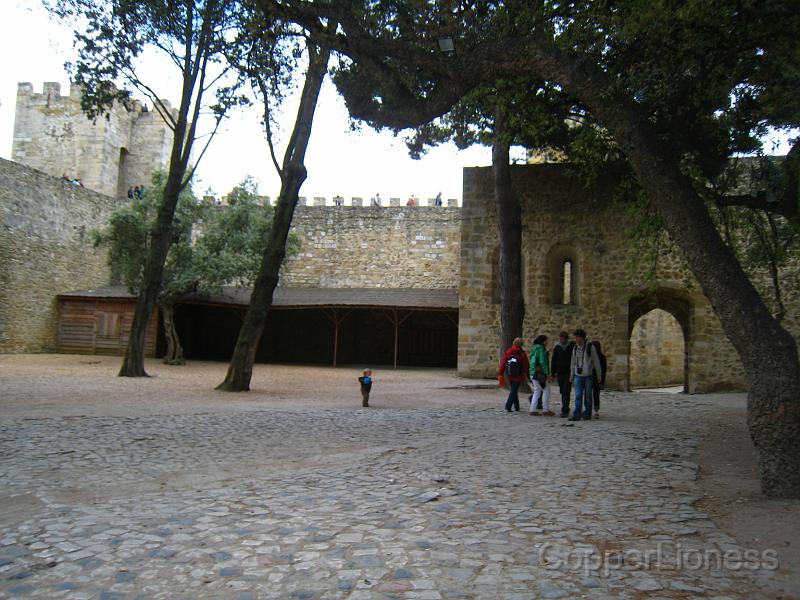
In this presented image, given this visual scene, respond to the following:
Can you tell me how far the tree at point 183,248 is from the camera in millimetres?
19688

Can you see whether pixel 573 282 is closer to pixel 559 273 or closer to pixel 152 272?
pixel 559 273

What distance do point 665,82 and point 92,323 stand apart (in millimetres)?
21232

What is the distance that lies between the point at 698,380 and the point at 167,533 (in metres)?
14.3

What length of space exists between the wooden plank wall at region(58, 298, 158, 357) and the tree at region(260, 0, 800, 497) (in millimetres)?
17109

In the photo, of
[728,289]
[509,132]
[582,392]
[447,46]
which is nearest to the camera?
[728,289]

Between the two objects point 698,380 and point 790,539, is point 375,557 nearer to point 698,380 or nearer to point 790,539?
point 790,539

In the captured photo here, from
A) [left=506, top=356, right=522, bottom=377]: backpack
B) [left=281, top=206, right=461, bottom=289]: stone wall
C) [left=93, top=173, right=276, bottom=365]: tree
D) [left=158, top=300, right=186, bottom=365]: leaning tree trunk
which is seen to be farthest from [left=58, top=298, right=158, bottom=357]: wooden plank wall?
[left=506, top=356, right=522, bottom=377]: backpack

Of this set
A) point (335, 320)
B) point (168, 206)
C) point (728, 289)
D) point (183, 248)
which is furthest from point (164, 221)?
point (728, 289)

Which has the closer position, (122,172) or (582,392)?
(582,392)

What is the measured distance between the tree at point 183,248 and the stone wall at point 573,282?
26.8 ft

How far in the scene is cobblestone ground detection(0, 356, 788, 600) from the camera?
9.23ft

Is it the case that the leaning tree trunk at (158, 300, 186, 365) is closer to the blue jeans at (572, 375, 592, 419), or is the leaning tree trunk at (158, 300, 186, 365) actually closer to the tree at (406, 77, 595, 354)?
the tree at (406, 77, 595, 354)

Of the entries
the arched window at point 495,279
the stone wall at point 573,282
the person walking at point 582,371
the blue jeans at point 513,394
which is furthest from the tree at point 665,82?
the arched window at point 495,279

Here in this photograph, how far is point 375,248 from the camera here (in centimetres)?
2592
